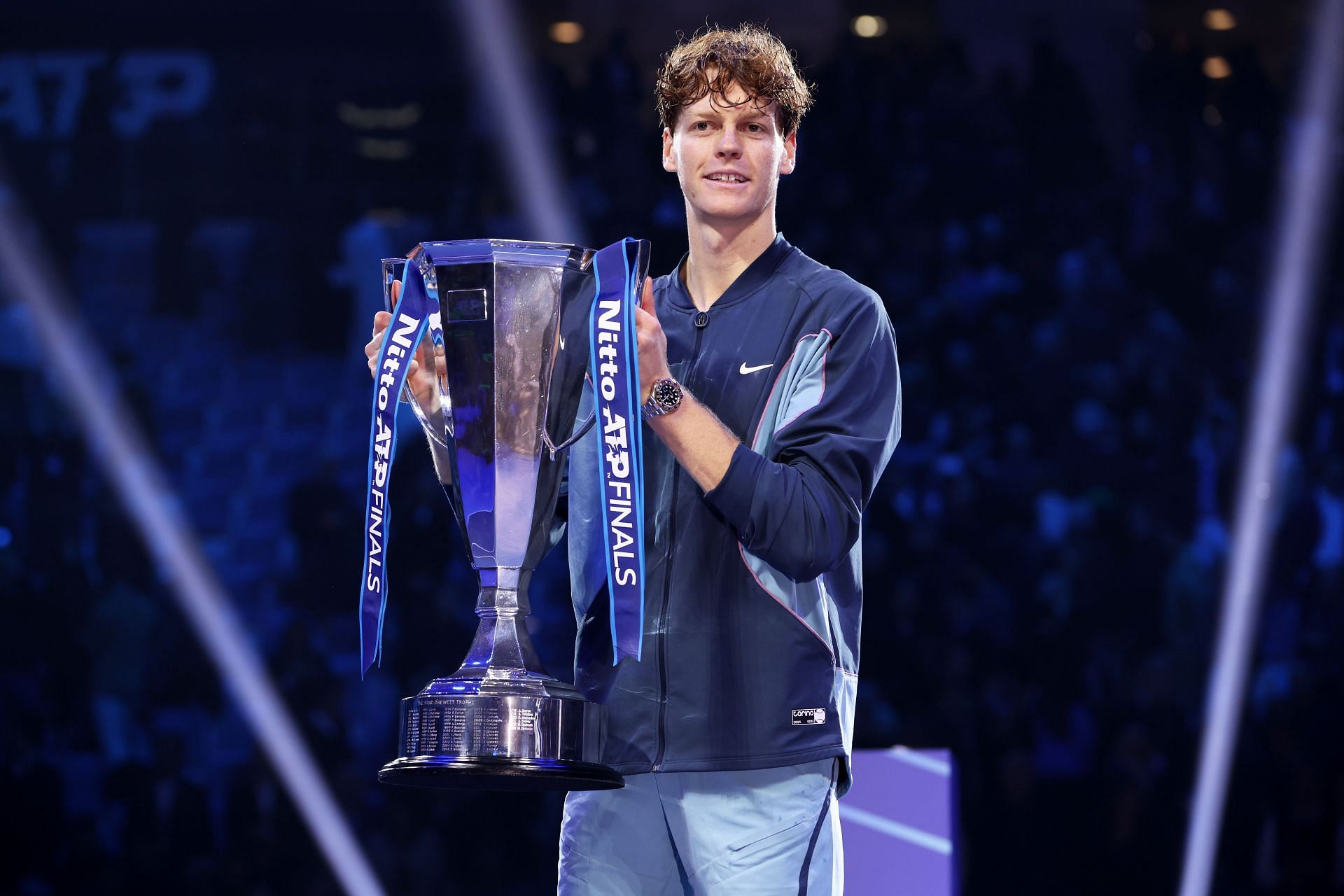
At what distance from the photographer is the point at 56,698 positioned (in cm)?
461

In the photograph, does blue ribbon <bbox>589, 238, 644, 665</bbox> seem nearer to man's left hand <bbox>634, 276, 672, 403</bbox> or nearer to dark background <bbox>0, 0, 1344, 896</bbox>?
man's left hand <bbox>634, 276, 672, 403</bbox>

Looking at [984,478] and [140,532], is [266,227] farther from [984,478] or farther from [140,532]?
[984,478]

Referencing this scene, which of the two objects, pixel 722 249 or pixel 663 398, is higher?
pixel 722 249

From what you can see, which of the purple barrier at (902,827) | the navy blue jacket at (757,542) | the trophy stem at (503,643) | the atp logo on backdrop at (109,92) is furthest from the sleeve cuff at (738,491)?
the atp logo on backdrop at (109,92)

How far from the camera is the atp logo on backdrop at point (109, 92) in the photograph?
503 centimetres

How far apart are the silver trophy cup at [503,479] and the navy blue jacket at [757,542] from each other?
9 cm

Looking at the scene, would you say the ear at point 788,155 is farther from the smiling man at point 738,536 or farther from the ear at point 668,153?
the ear at point 668,153

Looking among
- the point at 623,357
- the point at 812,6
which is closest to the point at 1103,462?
the point at 812,6

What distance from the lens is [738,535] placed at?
1.40 metres

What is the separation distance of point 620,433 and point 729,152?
35 centimetres

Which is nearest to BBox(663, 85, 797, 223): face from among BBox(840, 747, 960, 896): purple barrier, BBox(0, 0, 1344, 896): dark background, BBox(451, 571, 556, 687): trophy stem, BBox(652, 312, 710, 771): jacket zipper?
BBox(652, 312, 710, 771): jacket zipper

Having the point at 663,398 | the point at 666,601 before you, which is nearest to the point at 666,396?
the point at 663,398

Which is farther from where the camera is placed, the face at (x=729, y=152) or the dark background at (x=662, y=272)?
the dark background at (x=662, y=272)

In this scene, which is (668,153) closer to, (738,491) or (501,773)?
(738,491)
